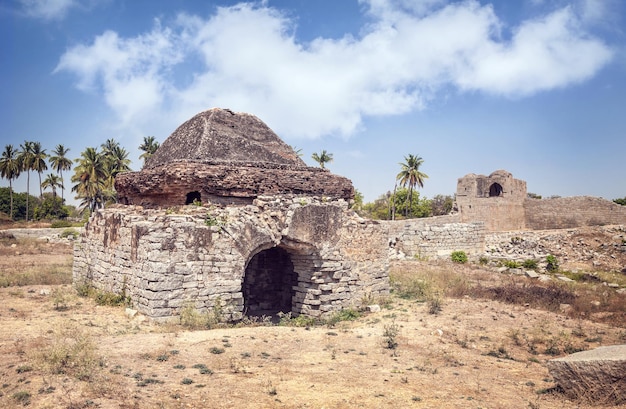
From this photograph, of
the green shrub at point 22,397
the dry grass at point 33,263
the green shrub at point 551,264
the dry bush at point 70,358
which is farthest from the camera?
the green shrub at point 551,264

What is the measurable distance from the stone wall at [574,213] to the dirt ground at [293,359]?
2284cm

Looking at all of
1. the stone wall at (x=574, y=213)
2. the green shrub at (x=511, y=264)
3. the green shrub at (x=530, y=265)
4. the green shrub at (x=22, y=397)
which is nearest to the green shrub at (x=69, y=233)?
the green shrub at (x=511, y=264)

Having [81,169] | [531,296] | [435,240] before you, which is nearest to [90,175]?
[81,169]

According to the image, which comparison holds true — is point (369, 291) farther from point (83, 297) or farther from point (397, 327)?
point (83, 297)

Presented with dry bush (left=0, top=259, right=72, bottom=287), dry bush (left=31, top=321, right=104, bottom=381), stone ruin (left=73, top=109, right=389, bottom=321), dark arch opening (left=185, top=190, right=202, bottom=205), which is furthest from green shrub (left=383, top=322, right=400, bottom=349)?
dry bush (left=0, top=259, right=72, bottom=287)

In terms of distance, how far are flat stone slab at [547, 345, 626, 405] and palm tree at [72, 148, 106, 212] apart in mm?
45117

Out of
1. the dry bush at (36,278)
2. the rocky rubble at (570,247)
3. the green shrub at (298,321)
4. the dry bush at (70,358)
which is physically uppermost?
the rocky rubble at (570,247)

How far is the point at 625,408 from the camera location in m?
5.50

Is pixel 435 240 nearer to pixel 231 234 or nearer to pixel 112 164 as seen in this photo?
pixel 231 234

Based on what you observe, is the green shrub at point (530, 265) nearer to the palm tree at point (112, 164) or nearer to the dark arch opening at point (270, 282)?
the dark arch opening at point (270, 282)

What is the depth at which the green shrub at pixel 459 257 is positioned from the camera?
22.7 meters

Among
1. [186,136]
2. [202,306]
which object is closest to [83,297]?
[202,306]

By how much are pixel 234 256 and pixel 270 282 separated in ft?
12.1

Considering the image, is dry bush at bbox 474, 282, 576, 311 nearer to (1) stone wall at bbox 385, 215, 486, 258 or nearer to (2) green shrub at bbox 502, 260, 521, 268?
(2) green shrub at bbox 502, 260, 521, 268
